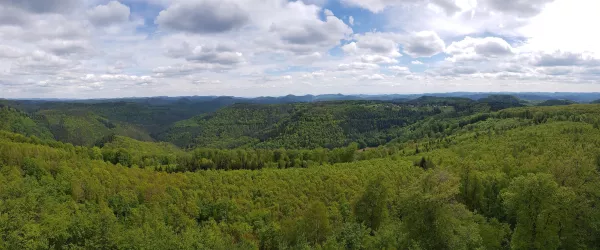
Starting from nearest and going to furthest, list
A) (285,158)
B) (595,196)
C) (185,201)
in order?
(595,196)
(185,201)
(285,158)

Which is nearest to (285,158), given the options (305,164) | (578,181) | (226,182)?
(305,164)

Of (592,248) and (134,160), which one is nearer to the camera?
(592,248)

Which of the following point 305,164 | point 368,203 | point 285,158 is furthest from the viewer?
point 285,158

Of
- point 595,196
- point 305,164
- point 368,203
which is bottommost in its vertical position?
point 305,164

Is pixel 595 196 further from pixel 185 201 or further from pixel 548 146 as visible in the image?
pixel 185 201

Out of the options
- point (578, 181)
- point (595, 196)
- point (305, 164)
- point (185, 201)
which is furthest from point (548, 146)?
point (185, 201)

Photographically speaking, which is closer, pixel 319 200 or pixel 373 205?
pixel 373 205

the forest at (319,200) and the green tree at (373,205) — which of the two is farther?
the green tree at (373,205)

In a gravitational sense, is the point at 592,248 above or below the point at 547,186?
below

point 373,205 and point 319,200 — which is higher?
point 373,205

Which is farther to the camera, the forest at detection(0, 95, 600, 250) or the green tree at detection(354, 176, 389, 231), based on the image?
the green tree at detection(354, 176, 389, 231)
